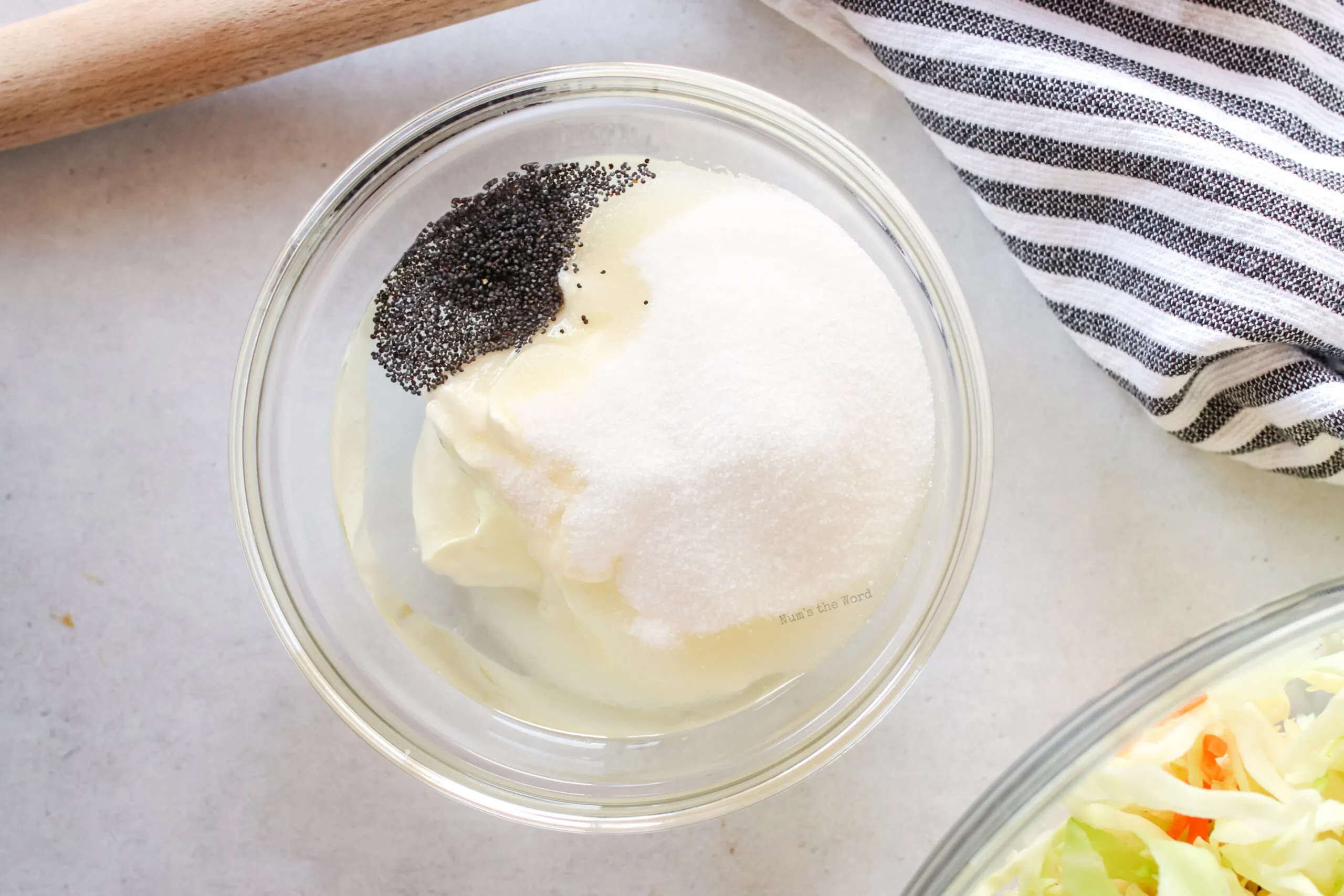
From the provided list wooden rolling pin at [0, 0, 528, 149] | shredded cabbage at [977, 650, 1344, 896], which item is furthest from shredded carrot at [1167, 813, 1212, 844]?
wooden rolling pin at [0, 0, 528, 149]

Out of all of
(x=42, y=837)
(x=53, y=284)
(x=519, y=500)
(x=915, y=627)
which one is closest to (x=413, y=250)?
(x=519, y=500)

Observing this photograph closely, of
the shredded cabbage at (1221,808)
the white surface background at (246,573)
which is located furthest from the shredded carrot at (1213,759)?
the white surface background at (246,573)

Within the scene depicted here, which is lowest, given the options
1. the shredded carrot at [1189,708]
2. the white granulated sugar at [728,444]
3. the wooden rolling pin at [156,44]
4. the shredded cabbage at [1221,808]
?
the shredded cabbage at [1221,808]

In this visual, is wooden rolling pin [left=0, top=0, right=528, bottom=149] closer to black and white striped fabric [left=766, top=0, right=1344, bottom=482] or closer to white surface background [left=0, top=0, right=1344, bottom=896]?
white surface background [left=0, top=0, right=1344, bottom=896]

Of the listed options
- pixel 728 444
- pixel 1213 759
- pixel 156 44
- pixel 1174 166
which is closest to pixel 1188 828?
pixel 1213 759

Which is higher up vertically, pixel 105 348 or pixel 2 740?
pixel 105 348

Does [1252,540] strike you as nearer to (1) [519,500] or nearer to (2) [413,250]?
(1) [519,500]

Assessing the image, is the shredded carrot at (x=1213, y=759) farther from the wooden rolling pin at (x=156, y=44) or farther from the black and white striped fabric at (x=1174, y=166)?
the wooden rolling pin at (x=156, y=44)
